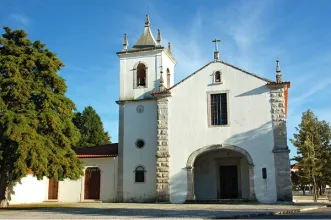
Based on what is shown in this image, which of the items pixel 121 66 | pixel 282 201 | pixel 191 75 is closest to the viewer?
pixel 282 201

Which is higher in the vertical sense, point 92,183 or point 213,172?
point 213,172

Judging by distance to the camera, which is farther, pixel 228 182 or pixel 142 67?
pixel 142 67

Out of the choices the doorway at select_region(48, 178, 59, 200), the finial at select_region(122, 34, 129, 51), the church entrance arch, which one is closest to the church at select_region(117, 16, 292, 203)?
the church entrance arch

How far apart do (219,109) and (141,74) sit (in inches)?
285

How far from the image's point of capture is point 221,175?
25609mm

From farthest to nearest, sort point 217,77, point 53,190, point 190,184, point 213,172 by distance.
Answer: point 53,190, point 213,172, point 217,77, point 190,184

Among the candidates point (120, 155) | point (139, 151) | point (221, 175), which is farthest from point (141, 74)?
point (221, 175)

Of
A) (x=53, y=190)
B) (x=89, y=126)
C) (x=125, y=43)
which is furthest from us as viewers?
(x=89, y=126)

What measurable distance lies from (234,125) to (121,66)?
32.5 feet

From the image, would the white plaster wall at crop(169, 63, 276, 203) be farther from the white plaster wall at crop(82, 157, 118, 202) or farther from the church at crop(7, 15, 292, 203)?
the white plaster wall at crop(82, 157, 118, 202)

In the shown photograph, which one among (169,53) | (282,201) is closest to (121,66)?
(169,53)

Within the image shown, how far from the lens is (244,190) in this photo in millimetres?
24750

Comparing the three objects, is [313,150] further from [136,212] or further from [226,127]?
[136,212]

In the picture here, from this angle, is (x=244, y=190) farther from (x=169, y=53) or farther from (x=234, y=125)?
(x=169, y=53)
